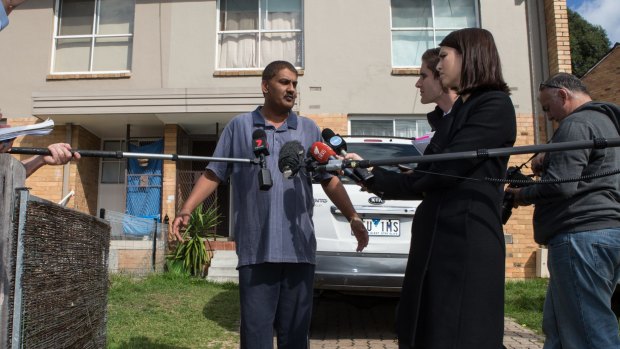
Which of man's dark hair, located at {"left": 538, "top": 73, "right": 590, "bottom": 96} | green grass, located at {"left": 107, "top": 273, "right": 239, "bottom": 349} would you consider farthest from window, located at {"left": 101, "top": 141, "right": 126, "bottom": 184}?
man's dark hair, located at {"left": 538, "top": 73, "right": 590, "bottom": 96}

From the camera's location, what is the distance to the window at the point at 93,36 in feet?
40.5

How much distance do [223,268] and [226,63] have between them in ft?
15.7

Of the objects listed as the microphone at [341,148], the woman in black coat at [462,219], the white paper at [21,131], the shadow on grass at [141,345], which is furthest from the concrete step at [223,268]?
the woman in black coat at [462,219]

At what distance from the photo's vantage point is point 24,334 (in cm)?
253

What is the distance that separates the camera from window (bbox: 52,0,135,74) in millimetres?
12344

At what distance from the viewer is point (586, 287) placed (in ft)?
9.54

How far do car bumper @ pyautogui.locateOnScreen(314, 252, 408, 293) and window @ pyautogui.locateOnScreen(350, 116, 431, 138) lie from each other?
22.7 feet

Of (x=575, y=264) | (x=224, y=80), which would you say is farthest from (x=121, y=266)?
(x=575, y=264)

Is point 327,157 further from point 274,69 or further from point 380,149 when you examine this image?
point 380,149

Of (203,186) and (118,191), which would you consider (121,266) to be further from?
(203,186)

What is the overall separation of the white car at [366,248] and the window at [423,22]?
25.2ft

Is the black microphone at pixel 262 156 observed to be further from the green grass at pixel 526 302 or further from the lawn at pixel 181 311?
the green grass at pixel 526 302

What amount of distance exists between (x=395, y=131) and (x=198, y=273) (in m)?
5.19

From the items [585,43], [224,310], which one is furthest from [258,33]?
[585,43]
